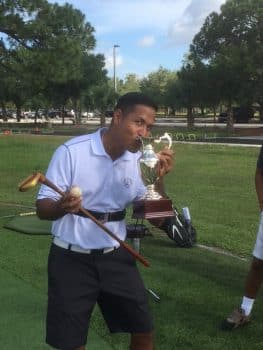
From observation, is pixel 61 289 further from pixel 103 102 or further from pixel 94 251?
pixel 103 102

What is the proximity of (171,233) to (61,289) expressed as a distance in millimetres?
4683

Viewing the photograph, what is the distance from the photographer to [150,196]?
377cm

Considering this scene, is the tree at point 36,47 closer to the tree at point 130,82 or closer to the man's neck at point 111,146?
the man's neck at point 111,146

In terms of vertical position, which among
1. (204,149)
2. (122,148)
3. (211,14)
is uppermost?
(211,14)

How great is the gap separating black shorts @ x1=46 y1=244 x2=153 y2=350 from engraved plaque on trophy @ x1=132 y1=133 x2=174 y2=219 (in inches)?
20.0

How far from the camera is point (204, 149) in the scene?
26578mm

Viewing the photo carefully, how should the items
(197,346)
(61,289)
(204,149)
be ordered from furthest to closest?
(204,149), (197,346), (61,289)

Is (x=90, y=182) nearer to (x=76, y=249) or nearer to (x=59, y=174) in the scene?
(x=59, y=174)

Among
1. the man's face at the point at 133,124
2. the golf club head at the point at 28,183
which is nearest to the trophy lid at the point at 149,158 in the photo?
the man's face at the point at 133,124

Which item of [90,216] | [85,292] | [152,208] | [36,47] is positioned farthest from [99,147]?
[36,47]

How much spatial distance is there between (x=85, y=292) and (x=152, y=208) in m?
0.94

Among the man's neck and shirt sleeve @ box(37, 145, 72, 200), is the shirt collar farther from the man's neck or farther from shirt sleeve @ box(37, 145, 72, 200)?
shirt sleeve @ box(37, 145, 72, 200)

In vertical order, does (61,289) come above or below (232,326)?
above

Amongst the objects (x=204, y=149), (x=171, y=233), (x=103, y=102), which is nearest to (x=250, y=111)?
(x=103, y=102)
